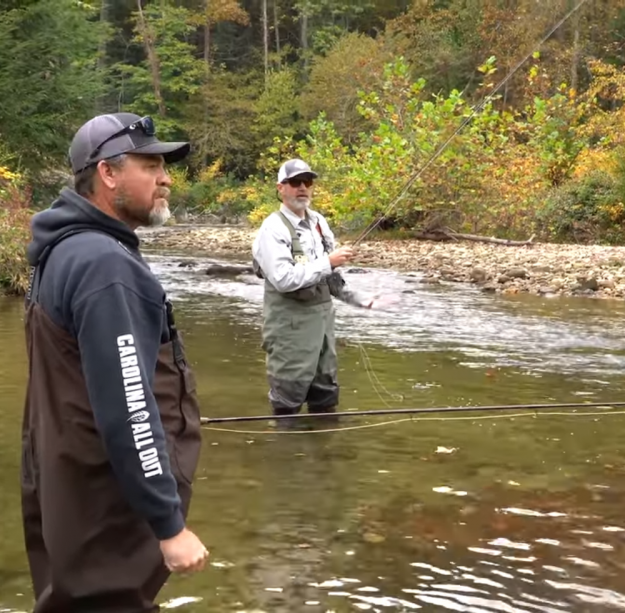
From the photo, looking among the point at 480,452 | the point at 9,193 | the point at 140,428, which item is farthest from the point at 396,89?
the point at 140,428

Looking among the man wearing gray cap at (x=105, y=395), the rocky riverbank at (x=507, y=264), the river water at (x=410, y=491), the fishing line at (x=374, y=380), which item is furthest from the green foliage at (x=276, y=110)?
the man wearing gray cap at (x=105, y=395)

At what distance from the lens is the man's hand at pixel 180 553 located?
7.04 feet

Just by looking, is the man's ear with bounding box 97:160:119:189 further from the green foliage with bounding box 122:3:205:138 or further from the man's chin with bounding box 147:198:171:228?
the green foliage with bounding box 122:3:205:138

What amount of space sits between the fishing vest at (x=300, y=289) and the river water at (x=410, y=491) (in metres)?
0.88

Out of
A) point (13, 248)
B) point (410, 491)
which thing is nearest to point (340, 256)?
point (410, 491)

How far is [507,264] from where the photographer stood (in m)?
16.9

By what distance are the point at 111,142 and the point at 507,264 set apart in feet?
49.6

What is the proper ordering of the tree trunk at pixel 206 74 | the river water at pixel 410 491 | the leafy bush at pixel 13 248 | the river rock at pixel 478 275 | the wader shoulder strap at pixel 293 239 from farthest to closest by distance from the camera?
the tree trunk at pixel 206 74 → the river rock at pixel 478 275 → the leafy bush at pixel 13 248 → the wader shoulder strap at pixel 293 239 → the river water at pixel 410 491

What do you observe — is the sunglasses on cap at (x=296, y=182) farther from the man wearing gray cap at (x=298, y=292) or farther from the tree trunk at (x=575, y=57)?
the tree trunk at (x=575, y=57)

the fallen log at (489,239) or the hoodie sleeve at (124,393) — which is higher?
the hoodie sleeve at (124,393)

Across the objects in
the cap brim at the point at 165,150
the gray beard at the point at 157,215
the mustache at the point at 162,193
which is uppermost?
the cap brim at the point at 165,150

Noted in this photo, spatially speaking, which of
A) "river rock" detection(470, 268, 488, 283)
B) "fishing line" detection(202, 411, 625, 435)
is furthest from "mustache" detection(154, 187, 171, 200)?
"river rock" detection(470, 268, 488, 283)

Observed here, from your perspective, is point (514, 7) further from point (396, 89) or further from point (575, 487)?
point (575, 487)

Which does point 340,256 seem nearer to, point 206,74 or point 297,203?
point 297,203
